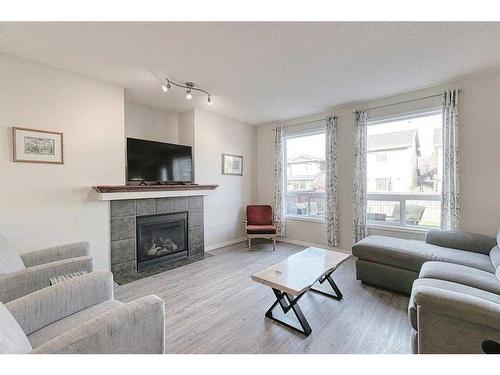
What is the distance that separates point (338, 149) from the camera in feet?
12.9

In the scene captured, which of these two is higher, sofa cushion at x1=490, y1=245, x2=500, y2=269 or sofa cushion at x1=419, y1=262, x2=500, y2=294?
sofa cushion at x1=490, y1=245, x2=500, y2=269

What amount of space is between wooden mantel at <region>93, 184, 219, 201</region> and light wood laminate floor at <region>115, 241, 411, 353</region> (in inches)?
44.6

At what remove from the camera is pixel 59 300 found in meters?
1.33

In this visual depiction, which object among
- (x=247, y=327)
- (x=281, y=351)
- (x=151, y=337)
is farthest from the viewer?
(x=247, y=327)

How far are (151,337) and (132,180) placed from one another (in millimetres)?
2517

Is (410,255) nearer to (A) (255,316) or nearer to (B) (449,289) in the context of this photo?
(B) (449,289)

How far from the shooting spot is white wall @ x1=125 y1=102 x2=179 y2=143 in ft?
11.8

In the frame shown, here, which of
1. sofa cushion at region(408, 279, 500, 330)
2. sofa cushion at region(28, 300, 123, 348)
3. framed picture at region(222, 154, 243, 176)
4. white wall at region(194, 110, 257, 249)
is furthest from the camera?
framed picture at region(222, 154, 243, 176)

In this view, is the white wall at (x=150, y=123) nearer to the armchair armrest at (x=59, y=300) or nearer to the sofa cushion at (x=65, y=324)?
the armchair armrest at (x=59, y=300)

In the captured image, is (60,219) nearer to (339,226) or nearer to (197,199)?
(197,199)

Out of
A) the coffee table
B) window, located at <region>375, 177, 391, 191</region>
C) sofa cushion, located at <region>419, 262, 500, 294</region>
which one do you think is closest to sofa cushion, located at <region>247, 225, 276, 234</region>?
the coffee table

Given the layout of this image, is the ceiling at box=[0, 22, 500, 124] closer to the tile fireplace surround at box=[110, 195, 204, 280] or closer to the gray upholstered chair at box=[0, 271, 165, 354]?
the tile fireplace surround at box=[110, 195, 204, 280]

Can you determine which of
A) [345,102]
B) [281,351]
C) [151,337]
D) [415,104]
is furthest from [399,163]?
[151,337]

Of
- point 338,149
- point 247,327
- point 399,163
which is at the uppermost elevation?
point 338,149
